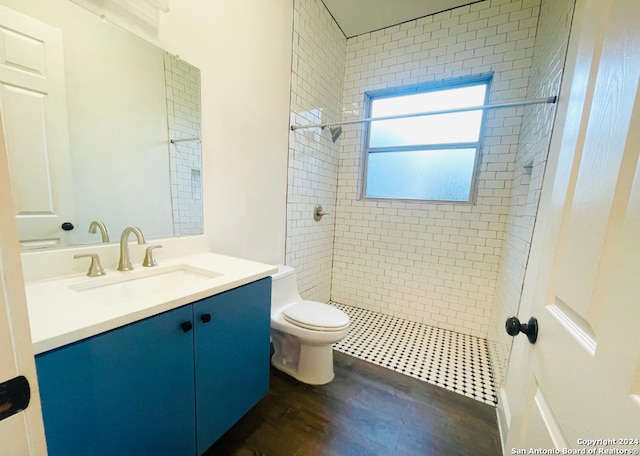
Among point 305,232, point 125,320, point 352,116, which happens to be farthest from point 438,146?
point 125,320

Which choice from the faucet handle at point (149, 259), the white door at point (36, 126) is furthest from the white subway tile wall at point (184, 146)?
the white door at point (36, 126)

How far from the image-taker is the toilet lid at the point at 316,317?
1512mm

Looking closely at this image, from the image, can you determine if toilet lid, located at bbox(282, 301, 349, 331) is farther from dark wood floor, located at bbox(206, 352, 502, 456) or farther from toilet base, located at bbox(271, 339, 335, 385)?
dark wood floor, located at bbox(206, 352, 502, 456)

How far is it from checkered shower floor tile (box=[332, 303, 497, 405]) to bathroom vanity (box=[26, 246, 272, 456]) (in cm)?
113

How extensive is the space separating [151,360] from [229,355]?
12.7 inches

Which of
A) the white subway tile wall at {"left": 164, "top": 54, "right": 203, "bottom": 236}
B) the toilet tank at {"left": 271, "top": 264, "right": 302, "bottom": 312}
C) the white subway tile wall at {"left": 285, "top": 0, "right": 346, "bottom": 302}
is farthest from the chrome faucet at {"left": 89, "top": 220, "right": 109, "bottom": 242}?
the white subway tile wall at {"left": 285, "top": 0, "right": 346, "bottom": 302}

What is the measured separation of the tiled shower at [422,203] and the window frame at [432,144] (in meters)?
0.05

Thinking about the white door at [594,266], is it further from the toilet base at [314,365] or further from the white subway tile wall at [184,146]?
the white subway tile wall at [184,146]

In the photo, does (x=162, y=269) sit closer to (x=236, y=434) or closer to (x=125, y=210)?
(x=125, y=210)

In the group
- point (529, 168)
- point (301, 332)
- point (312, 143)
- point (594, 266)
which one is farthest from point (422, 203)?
point (594, 266)

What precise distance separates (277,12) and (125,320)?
204 centimetres

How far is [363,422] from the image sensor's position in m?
1.37

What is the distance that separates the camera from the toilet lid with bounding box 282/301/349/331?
1512 mm

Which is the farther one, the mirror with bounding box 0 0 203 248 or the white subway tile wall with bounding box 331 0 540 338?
the white subway tile wall with bounding box 331 0 540 338
